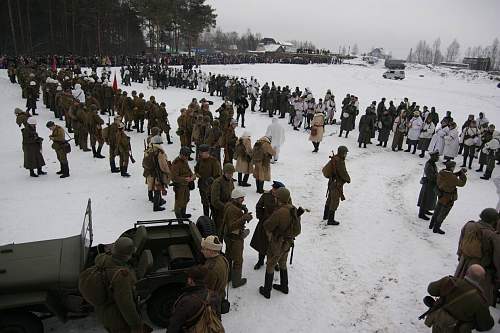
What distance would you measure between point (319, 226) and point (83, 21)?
43.8 meters

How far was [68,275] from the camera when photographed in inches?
177

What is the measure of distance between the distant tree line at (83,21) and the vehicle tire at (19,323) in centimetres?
3645

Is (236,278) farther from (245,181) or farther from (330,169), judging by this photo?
(245,181)

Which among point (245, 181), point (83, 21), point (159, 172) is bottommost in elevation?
point (245, 181)

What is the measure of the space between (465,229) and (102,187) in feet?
27.3

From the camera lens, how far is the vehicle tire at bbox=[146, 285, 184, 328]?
4.81 metres

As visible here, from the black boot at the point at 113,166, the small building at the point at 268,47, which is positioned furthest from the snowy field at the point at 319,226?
the small building at the point at 268,47

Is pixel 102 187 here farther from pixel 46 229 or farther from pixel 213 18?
pixel 213 18

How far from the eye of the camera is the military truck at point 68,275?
4176 millimetres

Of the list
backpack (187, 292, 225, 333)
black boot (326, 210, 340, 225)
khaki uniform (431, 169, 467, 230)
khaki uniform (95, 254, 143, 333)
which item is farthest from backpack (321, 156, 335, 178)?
backpack (187, 292, 225, 333)

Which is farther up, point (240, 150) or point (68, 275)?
point (240, 150)

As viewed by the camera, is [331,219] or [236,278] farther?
[331,219]

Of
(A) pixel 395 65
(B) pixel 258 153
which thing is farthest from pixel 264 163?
(A) pixel 395 65

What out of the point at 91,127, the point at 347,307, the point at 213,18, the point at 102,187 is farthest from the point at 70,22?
the point at 347,307
